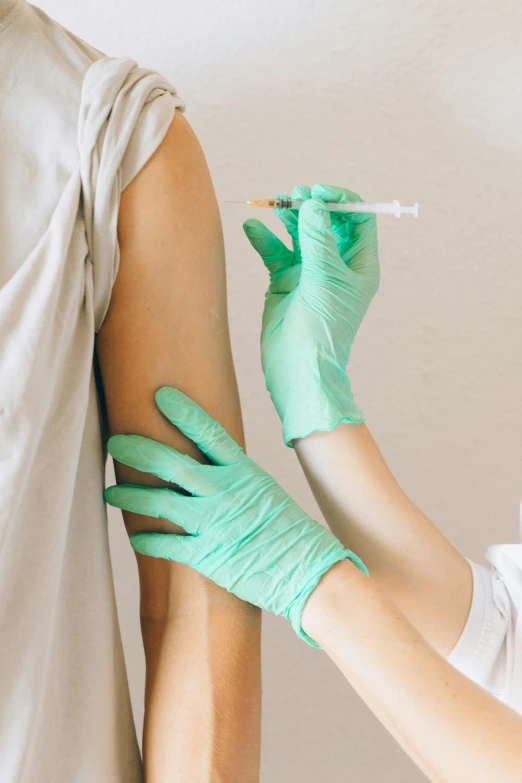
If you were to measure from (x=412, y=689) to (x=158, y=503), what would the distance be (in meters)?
0.34

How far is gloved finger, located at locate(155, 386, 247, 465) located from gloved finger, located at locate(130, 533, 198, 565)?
0.34 feet

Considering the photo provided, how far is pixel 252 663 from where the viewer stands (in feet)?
3.02

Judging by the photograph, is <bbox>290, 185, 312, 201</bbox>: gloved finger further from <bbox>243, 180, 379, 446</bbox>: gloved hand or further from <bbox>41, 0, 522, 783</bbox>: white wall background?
<bbox>41, 0, 522, 783</bbox>: white wall background

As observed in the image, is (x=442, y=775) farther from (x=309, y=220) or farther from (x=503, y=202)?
(x=503, y=202)

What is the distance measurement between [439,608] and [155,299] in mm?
551

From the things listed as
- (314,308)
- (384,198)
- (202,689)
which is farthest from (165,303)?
(384,198)

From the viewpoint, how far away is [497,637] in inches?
39.7

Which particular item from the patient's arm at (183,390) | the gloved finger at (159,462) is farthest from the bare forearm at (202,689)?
the gloved finger at (159,462)

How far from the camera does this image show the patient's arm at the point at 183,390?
87 centimetres

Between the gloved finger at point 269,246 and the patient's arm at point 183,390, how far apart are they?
0.15 m

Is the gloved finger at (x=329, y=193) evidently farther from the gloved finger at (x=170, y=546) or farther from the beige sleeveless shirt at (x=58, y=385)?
the gloved finger at (x=170, y=546)

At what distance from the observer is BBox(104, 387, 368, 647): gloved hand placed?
89 cm

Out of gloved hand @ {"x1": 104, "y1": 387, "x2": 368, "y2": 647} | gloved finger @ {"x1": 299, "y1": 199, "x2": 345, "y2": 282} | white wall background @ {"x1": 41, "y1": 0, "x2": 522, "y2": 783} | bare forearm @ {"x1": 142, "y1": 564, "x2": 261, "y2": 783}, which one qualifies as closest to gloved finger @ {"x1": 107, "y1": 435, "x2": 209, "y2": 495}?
gloved hand @ {"x1": 104, "y1": 387, "x2": 368, "y2": 647}

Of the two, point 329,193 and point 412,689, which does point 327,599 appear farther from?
point 329,193
